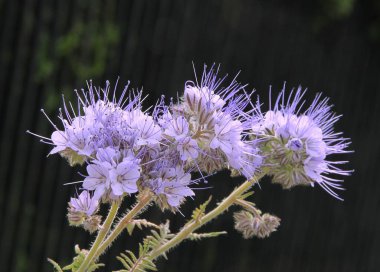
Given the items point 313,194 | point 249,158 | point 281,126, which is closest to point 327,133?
point 281,126

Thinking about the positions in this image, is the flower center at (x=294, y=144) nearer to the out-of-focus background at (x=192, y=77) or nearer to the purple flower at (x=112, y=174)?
the purple flower at (x=112, y=174)

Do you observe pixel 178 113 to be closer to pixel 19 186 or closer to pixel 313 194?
pixel 19 186

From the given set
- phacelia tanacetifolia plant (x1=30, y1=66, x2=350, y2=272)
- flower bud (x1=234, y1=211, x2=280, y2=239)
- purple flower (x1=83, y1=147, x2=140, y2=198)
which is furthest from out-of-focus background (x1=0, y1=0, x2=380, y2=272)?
purple flower (x1=83, y1=147, x2=140, y2=198)

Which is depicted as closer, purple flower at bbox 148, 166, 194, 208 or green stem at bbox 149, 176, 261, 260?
purple flower at bbox 148, 166, 194, 208

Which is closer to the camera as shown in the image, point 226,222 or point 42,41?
point 42,41

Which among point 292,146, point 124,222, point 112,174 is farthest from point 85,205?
point 292,146

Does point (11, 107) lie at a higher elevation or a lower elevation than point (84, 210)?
higher

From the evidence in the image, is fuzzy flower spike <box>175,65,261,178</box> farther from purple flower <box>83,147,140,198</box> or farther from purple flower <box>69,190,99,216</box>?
purple flower <box>69,190,99,216</box>
